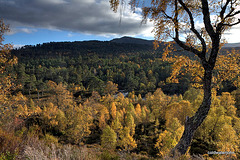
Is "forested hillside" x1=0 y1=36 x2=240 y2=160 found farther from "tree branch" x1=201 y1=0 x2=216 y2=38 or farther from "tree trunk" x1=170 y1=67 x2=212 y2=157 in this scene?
"tree branch" x1=201 y1=0 x2=216 y2=38

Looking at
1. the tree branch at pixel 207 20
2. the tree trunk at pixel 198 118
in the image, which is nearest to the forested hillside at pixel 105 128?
the tree trunk at pixel 198 118

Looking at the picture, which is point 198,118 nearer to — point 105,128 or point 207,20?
point 207,20

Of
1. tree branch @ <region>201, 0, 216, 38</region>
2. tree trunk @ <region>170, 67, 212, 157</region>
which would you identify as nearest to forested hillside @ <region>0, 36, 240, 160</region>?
tree trunk @ <region>170, 67, 212, 157</region>

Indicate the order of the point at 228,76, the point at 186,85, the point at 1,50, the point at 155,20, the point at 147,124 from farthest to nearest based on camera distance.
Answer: the point at 186,85 < the point at 147,124 < the point at 1,50 < the point at 228,76 < the point at 155,20

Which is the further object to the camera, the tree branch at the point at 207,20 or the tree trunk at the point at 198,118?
the tree trunk at the point at 198,118

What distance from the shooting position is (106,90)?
69.7 meters

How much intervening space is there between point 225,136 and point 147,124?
2488cm

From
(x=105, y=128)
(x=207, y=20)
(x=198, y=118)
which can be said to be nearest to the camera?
(x=207, y=20)

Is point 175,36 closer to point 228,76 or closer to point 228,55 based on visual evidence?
point 228,55

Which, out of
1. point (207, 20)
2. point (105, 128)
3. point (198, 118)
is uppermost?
point (207, 20)

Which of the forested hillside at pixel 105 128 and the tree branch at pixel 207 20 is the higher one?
the tree branch at pixel 207 20

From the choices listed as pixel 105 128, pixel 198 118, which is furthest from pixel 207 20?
pixel 105 128

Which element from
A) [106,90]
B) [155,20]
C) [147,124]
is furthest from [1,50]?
[106,90]

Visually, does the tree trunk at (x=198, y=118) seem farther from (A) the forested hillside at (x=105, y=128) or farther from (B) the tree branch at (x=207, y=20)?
(B) the tree branch at (x=207, y=20)
